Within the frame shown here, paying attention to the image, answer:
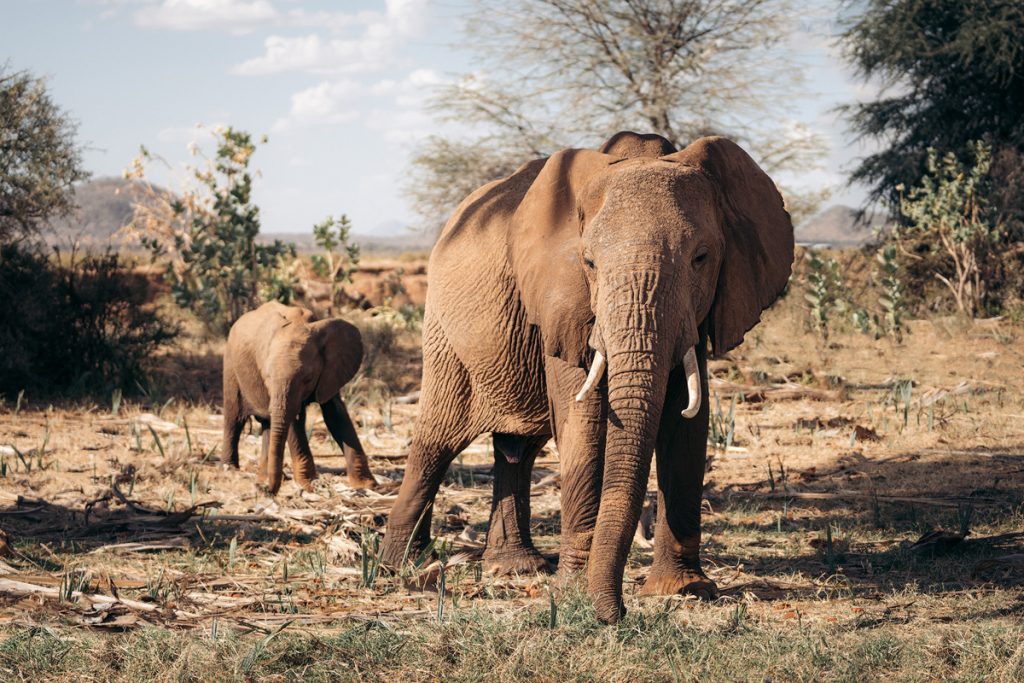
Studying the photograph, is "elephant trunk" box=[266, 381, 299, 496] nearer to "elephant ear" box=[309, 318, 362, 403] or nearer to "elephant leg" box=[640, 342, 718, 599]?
"elephant ear" box=[309, 318, 362, 403]

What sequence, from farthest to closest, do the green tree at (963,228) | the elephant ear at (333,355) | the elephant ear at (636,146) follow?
1. the green tree at (963,228)
2. the elephant ear at (333,355)
3. the elephant ear at (636,146)

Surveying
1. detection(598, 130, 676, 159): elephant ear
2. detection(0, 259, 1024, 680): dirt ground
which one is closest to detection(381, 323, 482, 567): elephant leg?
detection(0, 259, 1024, 680): dirt ground

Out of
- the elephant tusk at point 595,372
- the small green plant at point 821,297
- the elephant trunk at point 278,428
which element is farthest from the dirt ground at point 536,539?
the small green plant at point 821,297

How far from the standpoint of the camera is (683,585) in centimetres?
551

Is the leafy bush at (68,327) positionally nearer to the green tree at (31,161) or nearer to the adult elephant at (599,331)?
the green tree at (31,161)

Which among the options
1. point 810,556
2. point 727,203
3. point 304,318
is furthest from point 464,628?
point 304,318

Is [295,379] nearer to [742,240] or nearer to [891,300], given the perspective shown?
[742,240]

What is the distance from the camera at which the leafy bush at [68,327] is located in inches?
514

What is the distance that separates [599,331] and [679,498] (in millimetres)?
1183

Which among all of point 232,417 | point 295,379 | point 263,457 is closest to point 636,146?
point 295,379

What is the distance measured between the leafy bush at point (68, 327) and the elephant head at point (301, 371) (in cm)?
480

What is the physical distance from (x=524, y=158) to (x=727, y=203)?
1615 cm

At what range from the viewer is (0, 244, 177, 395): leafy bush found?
13.0 m

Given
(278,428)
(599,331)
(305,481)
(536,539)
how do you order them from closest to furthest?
(599,331) → (536,539) → (278,428) → (305,481)
